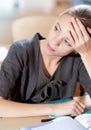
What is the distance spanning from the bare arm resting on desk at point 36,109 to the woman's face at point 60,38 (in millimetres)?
251

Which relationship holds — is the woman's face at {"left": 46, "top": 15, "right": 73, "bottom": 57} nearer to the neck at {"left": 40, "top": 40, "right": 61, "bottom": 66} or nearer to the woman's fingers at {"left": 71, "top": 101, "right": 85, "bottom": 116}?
the neck at {"left": 40, "top": 40, "right": 61, "bottom": 66}

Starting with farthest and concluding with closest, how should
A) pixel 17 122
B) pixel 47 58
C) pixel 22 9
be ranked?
pixel 22 9, pixel 47 58, pixel 17 122

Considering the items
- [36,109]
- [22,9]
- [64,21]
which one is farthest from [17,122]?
[22,9]

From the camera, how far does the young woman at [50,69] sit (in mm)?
1168

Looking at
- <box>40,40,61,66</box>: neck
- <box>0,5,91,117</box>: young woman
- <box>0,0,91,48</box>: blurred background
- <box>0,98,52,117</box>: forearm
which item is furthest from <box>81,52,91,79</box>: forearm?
<box>0,0,91,48</box>: blurred background

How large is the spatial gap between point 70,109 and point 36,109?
0.15 m

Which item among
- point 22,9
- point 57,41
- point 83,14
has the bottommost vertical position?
point 57,41

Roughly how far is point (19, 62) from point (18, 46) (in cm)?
8

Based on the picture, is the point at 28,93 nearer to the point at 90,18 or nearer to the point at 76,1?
the point at 90,18

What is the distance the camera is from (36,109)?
45.4 inches

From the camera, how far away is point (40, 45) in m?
1.30

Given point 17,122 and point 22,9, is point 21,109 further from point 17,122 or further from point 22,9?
point 22,9

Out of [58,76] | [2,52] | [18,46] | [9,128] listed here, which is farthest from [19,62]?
[2,52]

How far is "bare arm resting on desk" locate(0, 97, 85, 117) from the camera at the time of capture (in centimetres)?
113
